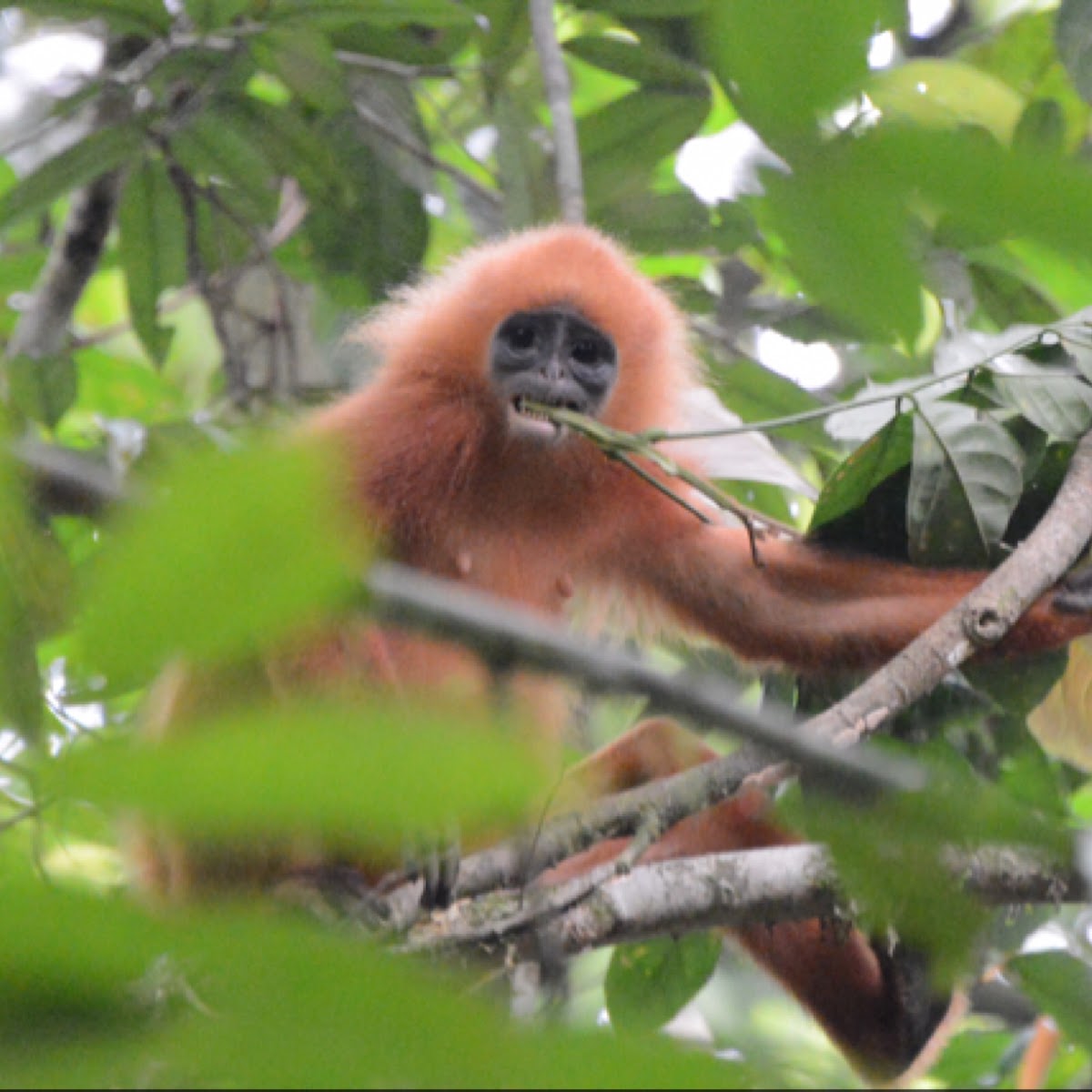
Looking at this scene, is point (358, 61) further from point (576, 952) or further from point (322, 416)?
point (576, 952)

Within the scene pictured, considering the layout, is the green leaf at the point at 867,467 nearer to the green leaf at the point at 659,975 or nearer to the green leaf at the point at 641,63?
the green leaf at the point at 659,975

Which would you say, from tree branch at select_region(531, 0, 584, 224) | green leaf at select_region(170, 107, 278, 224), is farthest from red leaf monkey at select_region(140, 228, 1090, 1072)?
green leaf at select_region(170, 107, 278, 224)

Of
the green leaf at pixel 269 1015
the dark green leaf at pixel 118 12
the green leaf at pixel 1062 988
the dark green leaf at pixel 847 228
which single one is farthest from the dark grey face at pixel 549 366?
the green leaf at pixel 269 1015

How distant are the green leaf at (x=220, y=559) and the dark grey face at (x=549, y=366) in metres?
3.76

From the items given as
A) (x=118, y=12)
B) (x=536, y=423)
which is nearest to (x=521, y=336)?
(x=536, y=423)

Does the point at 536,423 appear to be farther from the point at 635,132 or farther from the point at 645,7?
the point at 645,7

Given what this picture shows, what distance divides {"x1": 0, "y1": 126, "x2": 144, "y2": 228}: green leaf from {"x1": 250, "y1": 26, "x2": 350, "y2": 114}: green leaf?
479 millimetres

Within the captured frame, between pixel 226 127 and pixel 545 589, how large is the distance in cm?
181

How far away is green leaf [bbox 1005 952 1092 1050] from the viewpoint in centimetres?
225

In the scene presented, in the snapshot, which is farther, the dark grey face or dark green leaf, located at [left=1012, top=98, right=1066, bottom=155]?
the dark grey face

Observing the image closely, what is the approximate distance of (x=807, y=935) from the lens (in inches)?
162

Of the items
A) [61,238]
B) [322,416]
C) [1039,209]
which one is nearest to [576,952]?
[322,416]

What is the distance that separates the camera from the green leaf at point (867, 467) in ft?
11.5

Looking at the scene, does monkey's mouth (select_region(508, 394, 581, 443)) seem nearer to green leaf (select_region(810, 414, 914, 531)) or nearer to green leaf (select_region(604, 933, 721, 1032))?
green leaf (select_region(810, 414, 914, 531))
